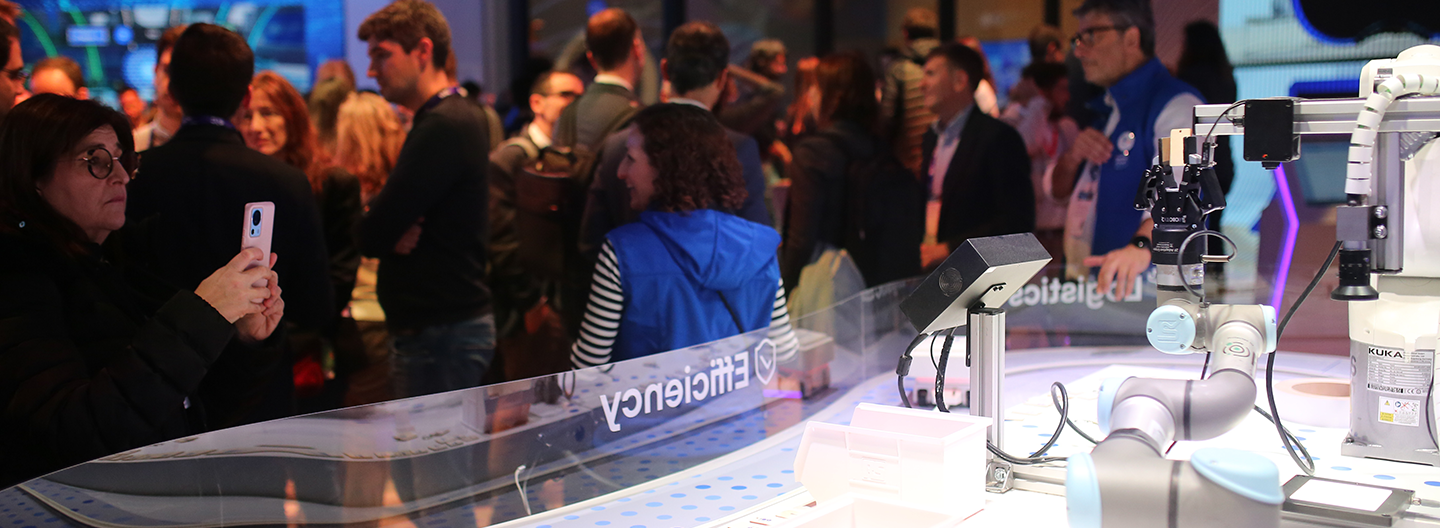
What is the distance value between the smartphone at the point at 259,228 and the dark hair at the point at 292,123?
1490 mm

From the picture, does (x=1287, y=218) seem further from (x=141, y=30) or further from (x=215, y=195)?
(x=141, y=30)

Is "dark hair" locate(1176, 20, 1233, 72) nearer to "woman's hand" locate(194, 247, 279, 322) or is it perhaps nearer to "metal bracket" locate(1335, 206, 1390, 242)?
"metal bracket" locate(1335, 206, 1390, 242)

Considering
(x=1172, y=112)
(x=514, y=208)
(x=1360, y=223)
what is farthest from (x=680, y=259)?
(x=1172, y=112)

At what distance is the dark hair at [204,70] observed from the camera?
96.3 inches

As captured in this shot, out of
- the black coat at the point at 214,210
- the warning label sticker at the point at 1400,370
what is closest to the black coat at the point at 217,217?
the black coat at the point at 214,210

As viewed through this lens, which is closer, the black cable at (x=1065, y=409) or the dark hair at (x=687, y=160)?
the black cable at (x=1065, y=409)

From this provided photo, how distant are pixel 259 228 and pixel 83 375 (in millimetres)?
423

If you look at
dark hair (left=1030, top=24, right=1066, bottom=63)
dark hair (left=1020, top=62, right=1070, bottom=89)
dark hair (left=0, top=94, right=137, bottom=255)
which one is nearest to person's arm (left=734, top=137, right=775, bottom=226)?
dark hair (left=0, top=94, right=137, bottom=255)

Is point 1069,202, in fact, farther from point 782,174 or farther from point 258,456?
point 258,456

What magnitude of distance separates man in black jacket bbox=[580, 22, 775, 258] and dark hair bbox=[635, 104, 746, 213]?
17 centimetres

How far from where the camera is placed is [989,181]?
4.02 m

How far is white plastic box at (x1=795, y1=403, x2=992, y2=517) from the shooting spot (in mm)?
1354

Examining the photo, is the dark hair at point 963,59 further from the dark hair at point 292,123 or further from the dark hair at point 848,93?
the dark hair at point 292,123

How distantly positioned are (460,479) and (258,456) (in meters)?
0.32
